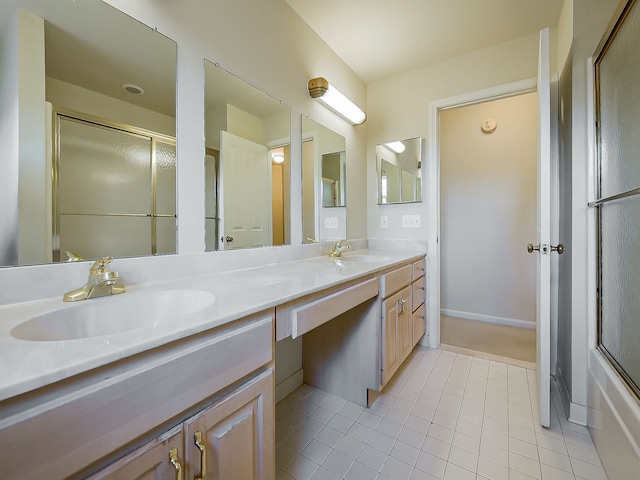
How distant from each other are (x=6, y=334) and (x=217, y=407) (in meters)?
0.44

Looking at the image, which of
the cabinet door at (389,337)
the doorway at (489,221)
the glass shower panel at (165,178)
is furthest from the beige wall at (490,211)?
the glass shower panel at (165,178)

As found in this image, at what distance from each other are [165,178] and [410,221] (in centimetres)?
189

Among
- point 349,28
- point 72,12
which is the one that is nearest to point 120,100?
point 72,12

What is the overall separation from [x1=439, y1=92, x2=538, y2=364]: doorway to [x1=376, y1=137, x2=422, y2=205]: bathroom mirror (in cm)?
74

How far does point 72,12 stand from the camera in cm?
90

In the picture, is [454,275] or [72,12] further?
[454,275]

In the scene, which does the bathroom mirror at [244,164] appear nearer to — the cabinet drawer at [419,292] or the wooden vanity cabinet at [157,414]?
the wooden vanity cabinet at [157,414]

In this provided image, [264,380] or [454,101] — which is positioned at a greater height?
[454,101]

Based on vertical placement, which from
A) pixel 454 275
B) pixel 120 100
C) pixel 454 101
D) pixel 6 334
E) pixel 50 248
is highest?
pixel 454 101

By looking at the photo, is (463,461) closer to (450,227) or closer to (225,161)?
(225,161)

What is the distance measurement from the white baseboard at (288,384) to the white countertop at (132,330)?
2.75ft

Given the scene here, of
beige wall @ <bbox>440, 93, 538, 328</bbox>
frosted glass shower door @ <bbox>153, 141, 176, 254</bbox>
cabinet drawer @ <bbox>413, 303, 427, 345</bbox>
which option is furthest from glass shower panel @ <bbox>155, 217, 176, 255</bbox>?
beige wall @ <bbox>440, 93, 538, 328</bbox>

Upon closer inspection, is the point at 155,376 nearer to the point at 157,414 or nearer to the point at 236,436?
the point at 157,414

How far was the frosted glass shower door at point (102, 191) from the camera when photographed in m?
0.88
